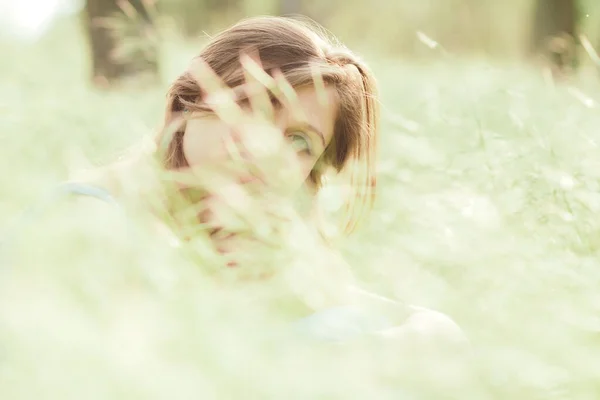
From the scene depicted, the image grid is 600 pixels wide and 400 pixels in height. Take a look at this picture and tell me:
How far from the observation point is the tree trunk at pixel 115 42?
588 centimetres

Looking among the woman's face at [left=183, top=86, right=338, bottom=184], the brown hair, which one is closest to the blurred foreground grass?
the brown hair

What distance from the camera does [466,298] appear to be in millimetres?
1336

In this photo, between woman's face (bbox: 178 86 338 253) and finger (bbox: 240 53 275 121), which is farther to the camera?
finger (bbox: 240 53 275 121)

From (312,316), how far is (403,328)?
226 millimetres

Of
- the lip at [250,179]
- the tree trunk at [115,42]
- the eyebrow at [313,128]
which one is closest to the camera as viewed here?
the lip at [250,179]

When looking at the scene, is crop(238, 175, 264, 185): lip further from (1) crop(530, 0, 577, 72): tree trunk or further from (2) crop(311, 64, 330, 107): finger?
(1) crop(530, 0, 577, 72): tree trunk

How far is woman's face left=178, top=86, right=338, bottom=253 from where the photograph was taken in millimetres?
1331

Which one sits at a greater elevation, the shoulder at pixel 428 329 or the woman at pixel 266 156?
the woman at pixel 266 156

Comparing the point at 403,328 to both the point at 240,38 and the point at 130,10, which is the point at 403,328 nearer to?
the point at 240,38

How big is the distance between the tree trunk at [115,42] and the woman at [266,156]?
381 centimetres

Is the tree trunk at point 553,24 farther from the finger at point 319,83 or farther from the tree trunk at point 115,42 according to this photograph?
the finger at point 319,83

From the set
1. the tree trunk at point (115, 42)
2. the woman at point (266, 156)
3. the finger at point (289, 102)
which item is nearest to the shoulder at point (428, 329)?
the woman at point (266, 156)

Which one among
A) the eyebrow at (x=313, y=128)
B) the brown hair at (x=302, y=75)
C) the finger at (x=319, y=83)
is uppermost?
the brown hair at (x=302, y=75)

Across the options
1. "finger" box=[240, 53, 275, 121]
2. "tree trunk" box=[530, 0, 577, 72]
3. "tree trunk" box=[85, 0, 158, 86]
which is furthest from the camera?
"tree trunk" box=[530, 0, 577, 72]
